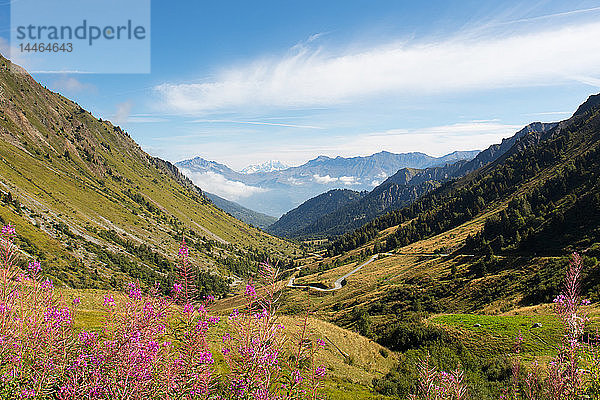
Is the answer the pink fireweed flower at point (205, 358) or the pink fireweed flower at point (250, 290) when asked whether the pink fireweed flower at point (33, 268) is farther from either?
the pink fireweed flower at point (250, 290)

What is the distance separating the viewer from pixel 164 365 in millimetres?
6730

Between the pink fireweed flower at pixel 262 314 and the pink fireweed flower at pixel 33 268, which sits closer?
the pink fireweed flower at pixel 262 314

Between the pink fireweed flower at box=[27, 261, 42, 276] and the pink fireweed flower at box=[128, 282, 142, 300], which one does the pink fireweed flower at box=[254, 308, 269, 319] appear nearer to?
the pink fireweed flower at box=[128, 282, 142, 300]

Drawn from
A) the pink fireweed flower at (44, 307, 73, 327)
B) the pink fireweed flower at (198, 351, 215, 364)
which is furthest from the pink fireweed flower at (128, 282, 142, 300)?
the pink fireweed flower at (198, 351, 215, 364)

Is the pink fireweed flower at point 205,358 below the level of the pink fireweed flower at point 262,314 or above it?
below

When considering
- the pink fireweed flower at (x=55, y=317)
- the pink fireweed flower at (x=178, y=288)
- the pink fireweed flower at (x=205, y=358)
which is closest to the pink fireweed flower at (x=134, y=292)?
the pink fireweed flower at (x=178, y=288)

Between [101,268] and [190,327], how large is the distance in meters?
204

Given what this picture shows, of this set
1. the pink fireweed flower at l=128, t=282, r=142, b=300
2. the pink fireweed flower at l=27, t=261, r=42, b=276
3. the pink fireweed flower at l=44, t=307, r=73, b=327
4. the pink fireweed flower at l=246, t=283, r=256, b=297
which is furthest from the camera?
the pink fireweed flower at l=27, t=261, r=42, b=276

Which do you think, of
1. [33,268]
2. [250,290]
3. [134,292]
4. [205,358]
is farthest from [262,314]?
[33,268]

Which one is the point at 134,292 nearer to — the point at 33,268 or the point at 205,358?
the point at 205,358

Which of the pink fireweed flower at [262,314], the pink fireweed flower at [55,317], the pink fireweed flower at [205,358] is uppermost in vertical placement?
the pink fireweed flower at [262,314]

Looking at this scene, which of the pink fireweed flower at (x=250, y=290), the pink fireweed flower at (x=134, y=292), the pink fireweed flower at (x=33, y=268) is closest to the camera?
the pink fireweed flower at (x=250, y=290)

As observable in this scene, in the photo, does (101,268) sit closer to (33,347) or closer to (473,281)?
(473,281)

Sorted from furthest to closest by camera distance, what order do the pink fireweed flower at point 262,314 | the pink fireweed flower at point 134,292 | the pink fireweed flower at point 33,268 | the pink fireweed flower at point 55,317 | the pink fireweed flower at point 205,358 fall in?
1. the pink fireweed flower at point 33,268
2. the pink fireweed flower at point 55,317
3. the pink fireweed flower at point 134,292
4. the pink fireweed flower at point 205,358
5. the pink fireweed flower at point 262,314
